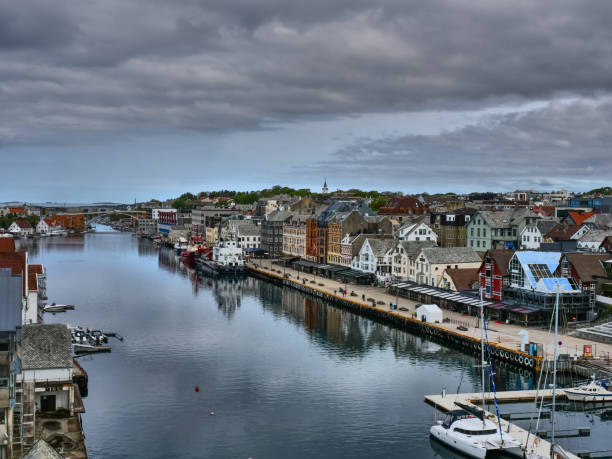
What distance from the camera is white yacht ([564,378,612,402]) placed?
4606cm

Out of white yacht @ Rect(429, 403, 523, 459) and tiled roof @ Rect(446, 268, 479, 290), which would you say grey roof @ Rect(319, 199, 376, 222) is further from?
white yacht @ Rect(429, 403, 523, 459)

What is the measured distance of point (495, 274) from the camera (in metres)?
73.2

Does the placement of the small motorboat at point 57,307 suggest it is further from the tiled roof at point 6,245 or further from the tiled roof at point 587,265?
the tiled roof at point 587,265

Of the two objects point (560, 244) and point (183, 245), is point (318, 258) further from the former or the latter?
point (183, 245)

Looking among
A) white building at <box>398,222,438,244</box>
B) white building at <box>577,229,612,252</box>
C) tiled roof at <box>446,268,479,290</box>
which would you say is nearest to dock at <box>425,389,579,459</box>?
tiled roof at <box>446,268,479,290</box>

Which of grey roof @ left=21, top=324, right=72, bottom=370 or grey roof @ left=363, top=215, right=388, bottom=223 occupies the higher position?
grey roof @ left=363, top=215, right=388, bottom=223

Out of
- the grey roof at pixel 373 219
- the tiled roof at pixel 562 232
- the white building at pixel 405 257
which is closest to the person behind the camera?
the white building at pixel 405 257

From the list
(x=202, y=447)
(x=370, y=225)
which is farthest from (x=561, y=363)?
(x=370, y=225)

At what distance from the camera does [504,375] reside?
2084 inches

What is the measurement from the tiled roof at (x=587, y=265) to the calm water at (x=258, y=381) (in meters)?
17.6

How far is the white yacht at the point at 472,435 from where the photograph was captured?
122ft

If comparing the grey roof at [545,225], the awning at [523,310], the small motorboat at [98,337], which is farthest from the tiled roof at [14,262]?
the grey roof at [545,225]

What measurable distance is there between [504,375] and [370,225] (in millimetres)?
65638

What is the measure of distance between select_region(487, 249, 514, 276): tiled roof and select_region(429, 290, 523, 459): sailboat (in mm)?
33424
